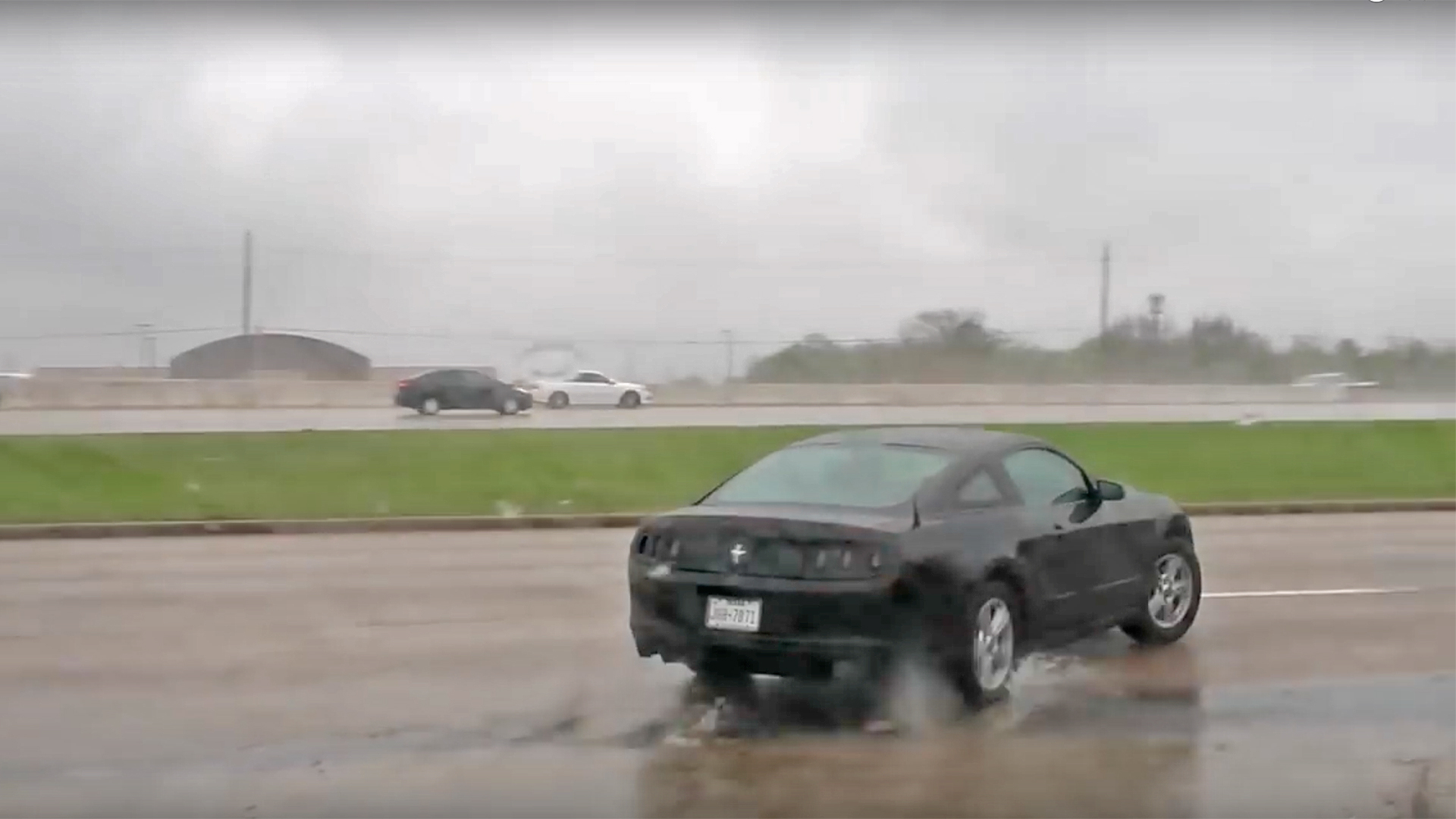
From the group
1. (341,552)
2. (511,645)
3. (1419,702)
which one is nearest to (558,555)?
(341,552)

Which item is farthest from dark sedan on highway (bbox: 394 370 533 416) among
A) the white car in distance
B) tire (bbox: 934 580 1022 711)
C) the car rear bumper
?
tire (bbox: 934 580 1022 711)

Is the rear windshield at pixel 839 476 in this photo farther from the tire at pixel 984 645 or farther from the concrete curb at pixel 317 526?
the concrete curb at pixel 317 526

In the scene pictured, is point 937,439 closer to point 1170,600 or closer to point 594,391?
point 1170,600

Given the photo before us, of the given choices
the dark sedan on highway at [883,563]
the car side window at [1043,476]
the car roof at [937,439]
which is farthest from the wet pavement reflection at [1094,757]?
the car roof at [937,439]

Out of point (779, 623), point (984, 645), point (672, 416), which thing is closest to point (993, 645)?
point (984, 645)

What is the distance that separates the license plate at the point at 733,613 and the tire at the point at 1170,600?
2945mm

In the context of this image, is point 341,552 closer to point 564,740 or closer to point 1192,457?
point 564,740

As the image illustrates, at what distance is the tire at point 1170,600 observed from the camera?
30.2 ft

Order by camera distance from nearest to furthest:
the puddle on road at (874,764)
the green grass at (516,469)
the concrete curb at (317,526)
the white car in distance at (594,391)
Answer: the puddle on road at (874,764) → the concrete curb at (317,526) → the green grass at (516,469) → the white car in distance at (594,391)

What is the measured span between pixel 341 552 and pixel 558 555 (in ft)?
7.14

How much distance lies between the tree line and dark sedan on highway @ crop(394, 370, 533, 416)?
5964mm

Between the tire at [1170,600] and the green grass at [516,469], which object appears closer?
the tire at [1170,600]

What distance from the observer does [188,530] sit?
1714 centimetres

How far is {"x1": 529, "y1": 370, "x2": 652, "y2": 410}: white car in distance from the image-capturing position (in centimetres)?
3934
